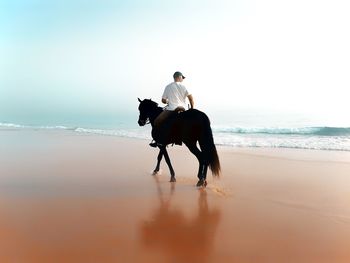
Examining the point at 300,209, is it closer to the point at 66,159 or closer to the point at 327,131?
the point at 66,159

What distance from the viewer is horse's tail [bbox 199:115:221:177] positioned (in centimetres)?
639

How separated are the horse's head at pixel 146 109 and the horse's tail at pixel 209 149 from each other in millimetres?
1528

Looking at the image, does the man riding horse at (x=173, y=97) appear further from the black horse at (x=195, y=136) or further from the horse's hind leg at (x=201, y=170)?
the horse's hind leg at (x=201, y=170)

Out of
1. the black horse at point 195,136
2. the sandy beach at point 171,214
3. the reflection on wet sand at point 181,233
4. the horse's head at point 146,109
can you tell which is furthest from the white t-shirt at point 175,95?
Answer: the reflection on wet sand at point 181,233

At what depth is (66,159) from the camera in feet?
31.5

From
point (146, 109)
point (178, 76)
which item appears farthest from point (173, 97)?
point (146, 109)

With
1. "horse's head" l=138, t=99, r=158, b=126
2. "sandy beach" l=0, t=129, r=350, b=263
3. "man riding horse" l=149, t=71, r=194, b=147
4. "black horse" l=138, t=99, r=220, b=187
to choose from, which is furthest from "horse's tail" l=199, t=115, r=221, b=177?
"horse's head" l=138, t=99, r=158, b=126

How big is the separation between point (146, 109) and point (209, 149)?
189 cm

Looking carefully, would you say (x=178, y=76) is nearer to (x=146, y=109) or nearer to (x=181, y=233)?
(x=146, y=109)

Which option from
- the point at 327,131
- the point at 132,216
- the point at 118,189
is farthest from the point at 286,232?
the point at 327,131

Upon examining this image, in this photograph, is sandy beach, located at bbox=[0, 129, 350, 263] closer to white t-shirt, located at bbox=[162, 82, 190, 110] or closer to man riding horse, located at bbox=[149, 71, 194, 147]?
man riding horse, located at bbox=[149, 71, 194, 147]

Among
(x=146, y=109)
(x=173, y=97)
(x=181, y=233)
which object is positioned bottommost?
(x=181, y=233)

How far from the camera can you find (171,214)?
15.5ft

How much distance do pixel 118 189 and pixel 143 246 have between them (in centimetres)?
268
